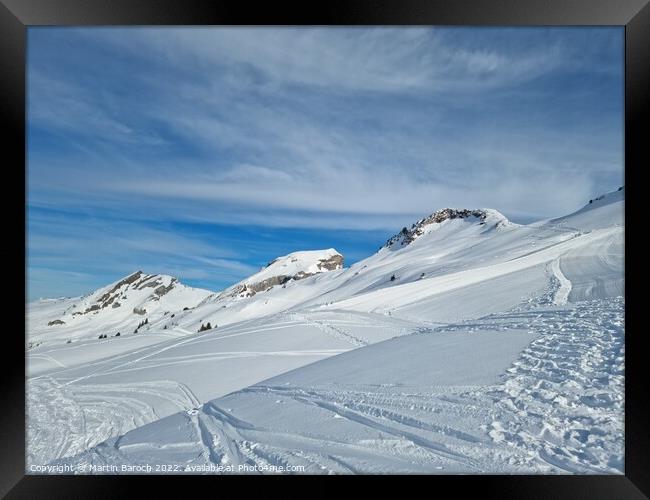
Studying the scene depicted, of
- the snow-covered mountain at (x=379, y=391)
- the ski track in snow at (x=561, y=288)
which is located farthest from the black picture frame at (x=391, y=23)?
the ski track in snow at (x=561, y=288)

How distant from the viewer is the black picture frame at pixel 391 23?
2.35m

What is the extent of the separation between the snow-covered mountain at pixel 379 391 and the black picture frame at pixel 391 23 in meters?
0.13

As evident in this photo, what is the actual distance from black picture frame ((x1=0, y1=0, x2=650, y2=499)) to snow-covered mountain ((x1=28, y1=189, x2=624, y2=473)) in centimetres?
13

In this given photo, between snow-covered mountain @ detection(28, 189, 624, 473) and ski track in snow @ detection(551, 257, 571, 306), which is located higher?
ski track in snow @ detection(551, 257, 571, 306)

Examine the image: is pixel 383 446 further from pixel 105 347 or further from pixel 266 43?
pixel 105 347

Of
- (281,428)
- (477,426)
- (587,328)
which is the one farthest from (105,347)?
(587,328)

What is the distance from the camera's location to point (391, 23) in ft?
7.91

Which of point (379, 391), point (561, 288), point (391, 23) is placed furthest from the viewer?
point (561, 288)

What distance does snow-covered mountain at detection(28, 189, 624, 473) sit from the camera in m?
2.34

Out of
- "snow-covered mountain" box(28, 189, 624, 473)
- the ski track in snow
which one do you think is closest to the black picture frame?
"snow-covered mountain" box(28, 189, 624, 473)

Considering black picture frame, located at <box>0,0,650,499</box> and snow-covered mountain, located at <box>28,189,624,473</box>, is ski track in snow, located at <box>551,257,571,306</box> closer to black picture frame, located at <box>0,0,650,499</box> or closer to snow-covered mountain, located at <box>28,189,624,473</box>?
snow-covered mountain, located at <box>28,189,624,473</box>

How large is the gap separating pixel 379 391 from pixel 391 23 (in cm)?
271

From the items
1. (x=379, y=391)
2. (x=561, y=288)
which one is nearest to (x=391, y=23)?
(x=379, y=391)

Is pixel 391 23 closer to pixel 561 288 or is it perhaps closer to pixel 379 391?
pixel 379 391
